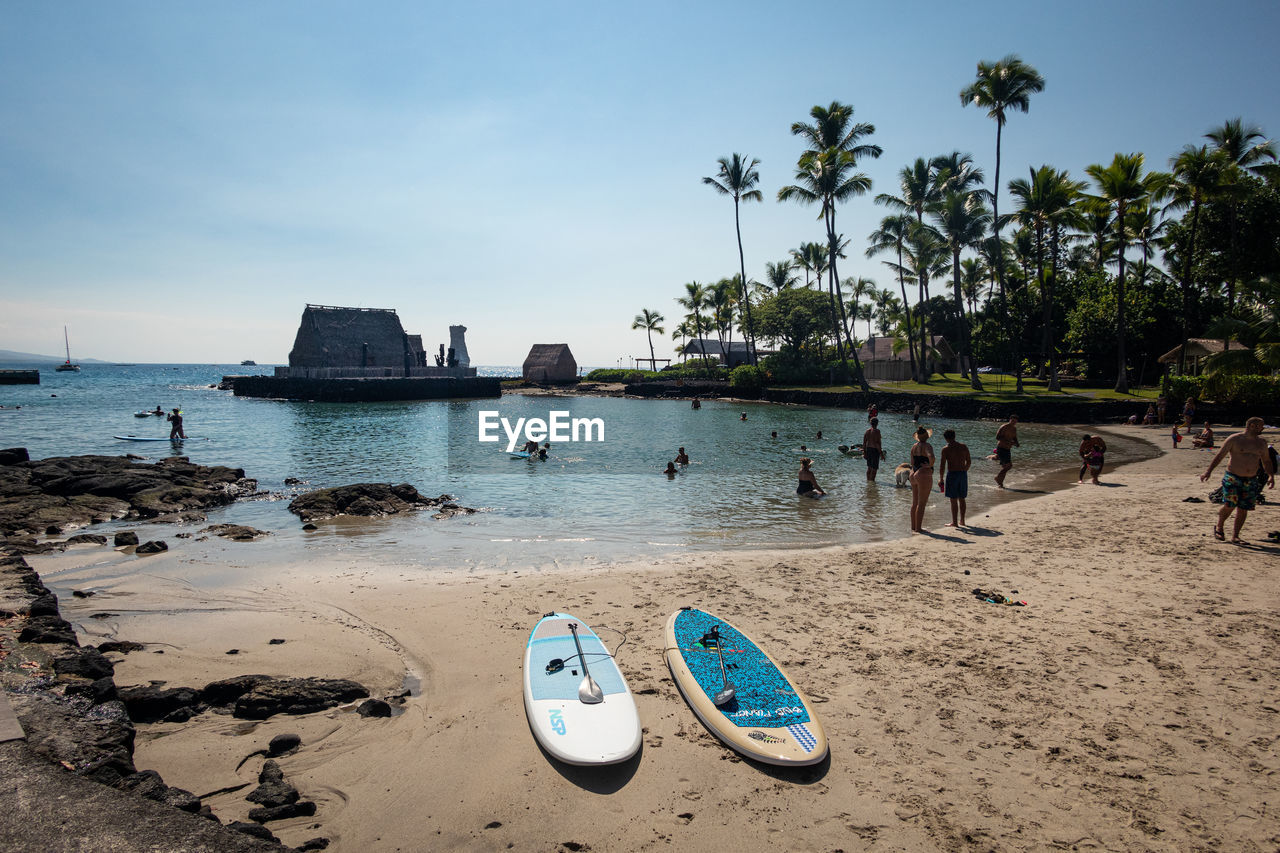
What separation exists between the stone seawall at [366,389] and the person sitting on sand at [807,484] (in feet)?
163

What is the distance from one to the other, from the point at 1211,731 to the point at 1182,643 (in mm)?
1876

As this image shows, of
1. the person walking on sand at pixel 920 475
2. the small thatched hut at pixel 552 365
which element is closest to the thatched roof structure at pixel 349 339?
the small thatched hut at pixel 552 365

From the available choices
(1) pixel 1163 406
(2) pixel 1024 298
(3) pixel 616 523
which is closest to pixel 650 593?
(3) pixel 616 523

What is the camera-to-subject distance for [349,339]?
196 feet

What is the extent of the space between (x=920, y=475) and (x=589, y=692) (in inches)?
345

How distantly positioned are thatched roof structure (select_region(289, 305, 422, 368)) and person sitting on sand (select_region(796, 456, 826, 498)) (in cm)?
5346

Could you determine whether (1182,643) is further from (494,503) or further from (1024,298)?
(1024,298)

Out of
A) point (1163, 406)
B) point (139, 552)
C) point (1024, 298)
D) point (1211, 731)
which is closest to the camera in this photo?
point (1211, 731)

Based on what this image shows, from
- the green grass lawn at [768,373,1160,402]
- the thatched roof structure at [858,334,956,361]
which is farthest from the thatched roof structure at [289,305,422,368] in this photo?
the thatched roof structure at [858,334,956,361]

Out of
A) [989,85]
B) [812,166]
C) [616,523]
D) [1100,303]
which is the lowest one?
[616,523]

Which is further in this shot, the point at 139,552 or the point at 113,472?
the point at 113,472

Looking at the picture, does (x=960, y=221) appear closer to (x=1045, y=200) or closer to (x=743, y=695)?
(x=1045, y=200)

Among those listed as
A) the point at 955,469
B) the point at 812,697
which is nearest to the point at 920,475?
the point at 955,469

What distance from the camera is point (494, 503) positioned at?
16.1 metres
